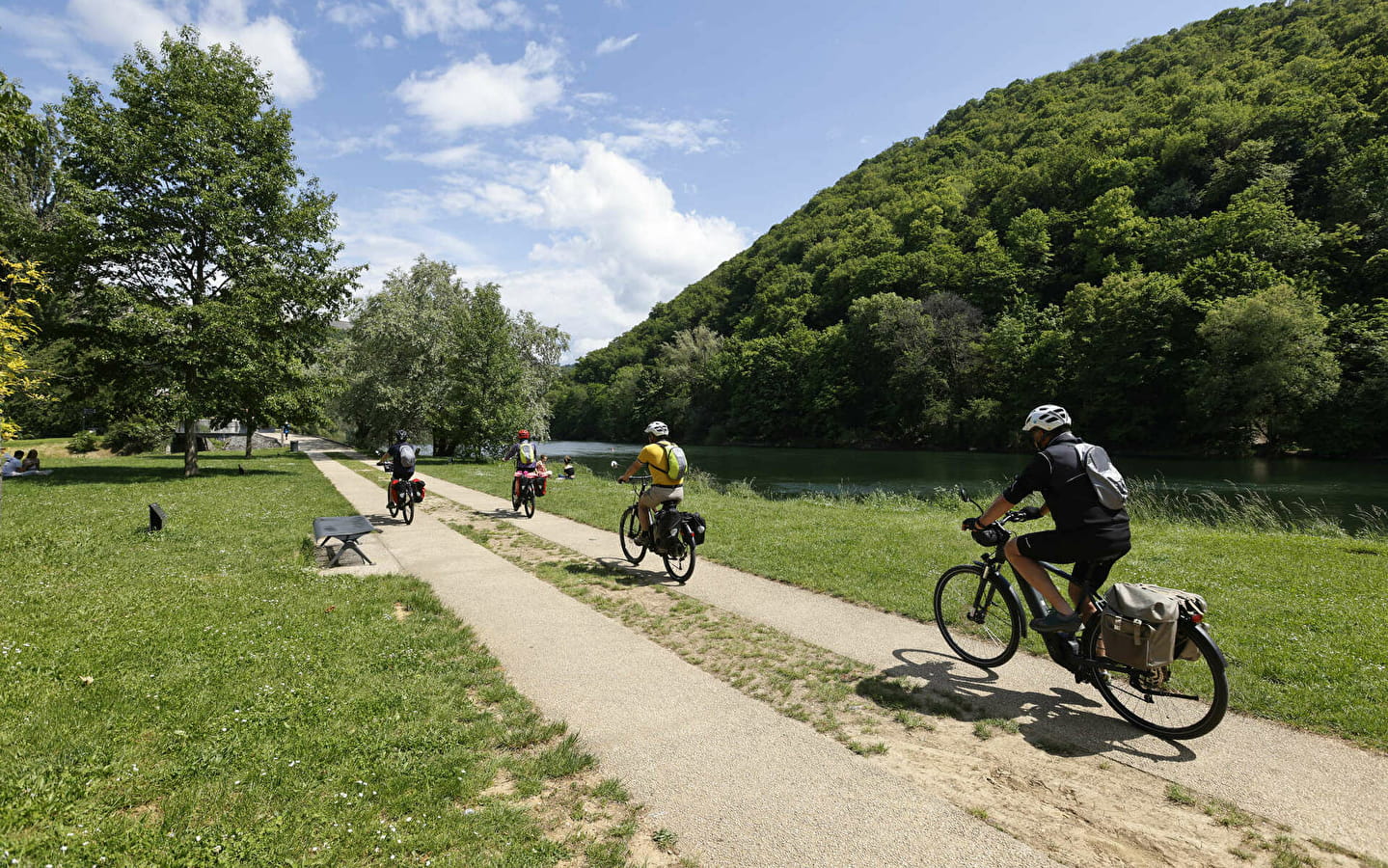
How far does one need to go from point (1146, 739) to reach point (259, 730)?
519 cm

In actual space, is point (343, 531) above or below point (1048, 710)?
above

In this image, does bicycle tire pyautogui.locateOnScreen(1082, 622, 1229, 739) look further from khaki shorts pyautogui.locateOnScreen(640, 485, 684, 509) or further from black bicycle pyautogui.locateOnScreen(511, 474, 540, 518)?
black bicycle pyautogui.locateOnScreen(511, 474, 540, 518)

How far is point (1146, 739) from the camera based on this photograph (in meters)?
3.63

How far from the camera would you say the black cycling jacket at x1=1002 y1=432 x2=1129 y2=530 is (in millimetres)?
3801

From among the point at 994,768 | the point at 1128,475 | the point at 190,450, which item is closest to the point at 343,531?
the point at 994,768

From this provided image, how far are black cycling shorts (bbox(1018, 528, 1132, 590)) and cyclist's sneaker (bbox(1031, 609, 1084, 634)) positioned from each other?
0.77 feet

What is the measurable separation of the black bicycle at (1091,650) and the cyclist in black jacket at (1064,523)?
0.35 ft

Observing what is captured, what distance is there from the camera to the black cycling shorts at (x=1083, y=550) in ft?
12.4

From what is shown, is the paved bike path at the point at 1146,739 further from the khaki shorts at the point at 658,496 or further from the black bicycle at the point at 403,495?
the black bicycle at the point at 403,495

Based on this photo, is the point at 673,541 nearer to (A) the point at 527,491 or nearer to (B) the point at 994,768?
(B) the point at 994,768

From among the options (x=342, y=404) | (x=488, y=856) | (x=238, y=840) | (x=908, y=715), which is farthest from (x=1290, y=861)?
(x=342, y=404)

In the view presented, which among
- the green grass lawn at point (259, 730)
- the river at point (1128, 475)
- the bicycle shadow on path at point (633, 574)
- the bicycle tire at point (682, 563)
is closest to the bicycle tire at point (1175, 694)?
the green grass lawn at point (259, 730)

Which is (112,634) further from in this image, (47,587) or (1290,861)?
(1290,861)

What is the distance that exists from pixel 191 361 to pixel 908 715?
68.1ft
